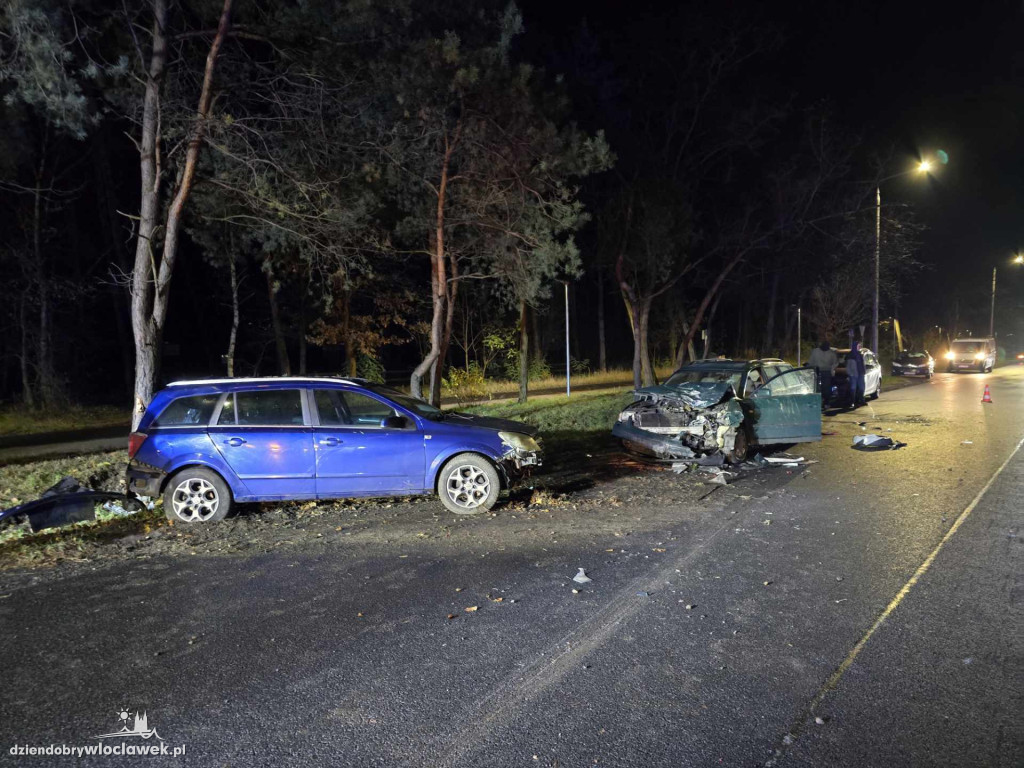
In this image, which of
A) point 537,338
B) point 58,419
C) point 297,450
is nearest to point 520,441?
point 297,450

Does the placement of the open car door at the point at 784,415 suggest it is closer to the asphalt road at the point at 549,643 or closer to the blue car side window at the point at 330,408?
the asphalt road at the point at 549,643

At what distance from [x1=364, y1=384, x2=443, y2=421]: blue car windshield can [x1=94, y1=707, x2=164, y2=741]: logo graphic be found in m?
4.61

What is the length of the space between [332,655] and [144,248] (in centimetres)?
918

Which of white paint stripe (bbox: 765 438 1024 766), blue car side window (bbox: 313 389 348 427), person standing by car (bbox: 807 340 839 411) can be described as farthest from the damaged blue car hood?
person standing by car (bbox: 807 340 839 411)

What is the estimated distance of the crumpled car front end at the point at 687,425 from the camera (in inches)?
422

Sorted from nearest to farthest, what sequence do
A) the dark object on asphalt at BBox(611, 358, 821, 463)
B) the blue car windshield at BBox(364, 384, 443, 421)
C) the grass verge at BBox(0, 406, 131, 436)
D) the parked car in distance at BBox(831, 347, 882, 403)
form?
the blue car windshield at BBox(364, 384, 443, 421), the dark object on asphalt at BBox(611, 358, 821, 463), the grass verge at BBox(0, 406, 131, 436), the parked car in distance at BBox(831, 347, 882, 403)

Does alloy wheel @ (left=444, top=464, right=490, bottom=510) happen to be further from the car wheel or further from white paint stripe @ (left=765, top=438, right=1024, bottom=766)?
the car wheel

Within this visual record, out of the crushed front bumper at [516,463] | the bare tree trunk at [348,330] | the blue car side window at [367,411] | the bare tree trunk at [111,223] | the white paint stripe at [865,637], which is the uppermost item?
the bare tree trunk at [111,223]

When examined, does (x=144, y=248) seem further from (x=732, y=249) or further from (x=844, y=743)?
(x=732, y=249)

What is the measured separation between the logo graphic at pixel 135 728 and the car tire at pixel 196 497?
406cm

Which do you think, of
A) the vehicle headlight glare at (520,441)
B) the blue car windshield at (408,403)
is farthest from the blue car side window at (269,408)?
the vehicle headlight glare at (520,441)

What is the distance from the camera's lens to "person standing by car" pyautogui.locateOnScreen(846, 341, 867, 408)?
63.2 feet

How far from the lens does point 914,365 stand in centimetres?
3228

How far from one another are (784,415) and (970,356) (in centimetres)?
3271
